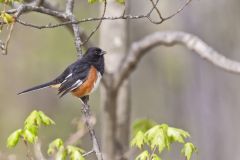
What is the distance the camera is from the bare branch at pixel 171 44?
5.60 m

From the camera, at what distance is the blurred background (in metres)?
12.5

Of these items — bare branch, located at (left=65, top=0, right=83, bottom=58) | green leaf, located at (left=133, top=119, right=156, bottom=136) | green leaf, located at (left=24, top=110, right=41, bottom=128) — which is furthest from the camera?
green leaf, located at (left=133, top=119, right=156, bottom=136)

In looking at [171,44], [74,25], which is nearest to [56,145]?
[74,25]

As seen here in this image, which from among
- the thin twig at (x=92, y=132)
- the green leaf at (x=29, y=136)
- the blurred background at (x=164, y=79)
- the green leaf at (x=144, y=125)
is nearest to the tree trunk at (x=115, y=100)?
the green leaf at (x=144, y=125)

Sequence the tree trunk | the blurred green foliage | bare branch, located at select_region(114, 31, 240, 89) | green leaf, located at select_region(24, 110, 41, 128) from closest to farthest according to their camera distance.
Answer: the blurred green foliage < green leaf, located at select_region(24, 110, 41, 128) < bare branch, located at select_region(114, 31, 240, 89) < the tree trunk

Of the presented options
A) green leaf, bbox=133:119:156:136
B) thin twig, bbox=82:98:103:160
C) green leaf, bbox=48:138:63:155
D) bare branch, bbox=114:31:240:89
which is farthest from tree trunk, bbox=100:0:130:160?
green leaf, bbox=48:138:63:155

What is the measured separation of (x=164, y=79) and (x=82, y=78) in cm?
1093

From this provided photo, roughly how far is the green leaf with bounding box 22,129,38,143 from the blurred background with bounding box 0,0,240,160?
24.7 ft

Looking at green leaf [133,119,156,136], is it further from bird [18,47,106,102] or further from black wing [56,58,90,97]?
black wing [56,58,90,97]

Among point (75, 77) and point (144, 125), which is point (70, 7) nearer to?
point (75, 77)

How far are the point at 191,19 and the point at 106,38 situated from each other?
577cm

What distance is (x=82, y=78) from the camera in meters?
5.73

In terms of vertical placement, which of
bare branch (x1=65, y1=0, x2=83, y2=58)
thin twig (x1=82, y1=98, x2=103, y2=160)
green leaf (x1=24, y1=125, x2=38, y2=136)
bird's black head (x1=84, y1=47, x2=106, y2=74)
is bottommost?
thin twig (x1=82, y1=98, x2=103, y2=160)

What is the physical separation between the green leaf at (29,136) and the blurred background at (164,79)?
7.52 m
